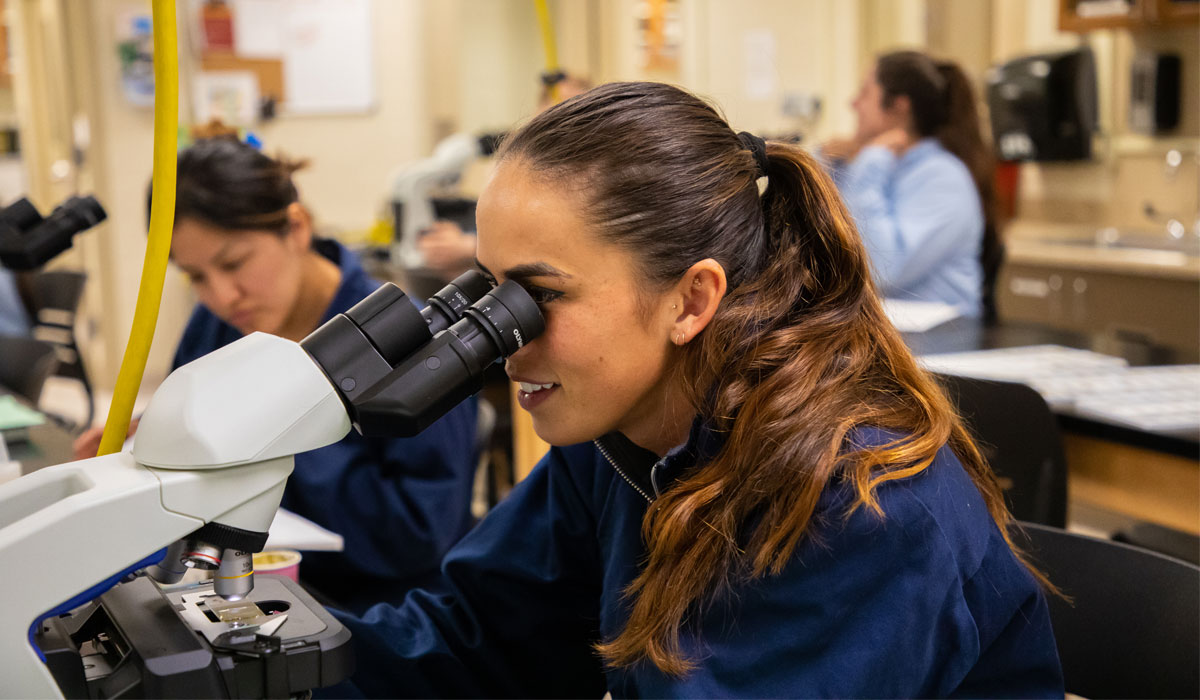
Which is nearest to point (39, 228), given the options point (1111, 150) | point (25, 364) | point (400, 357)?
point (400, 357)

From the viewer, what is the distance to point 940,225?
117 inches

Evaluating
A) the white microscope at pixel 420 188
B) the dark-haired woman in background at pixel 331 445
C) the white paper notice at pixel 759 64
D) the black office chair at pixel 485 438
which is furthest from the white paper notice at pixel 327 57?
the dark-haired woman in background at pixel 331 445

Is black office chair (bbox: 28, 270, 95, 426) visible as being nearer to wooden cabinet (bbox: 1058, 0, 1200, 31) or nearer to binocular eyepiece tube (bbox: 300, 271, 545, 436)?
binocular eyepiece tube (bbox: 300, 271, 545, 436)

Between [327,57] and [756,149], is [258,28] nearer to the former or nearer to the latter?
[327,57]

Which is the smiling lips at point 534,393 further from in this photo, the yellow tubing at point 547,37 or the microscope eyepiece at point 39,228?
the yellow tubing at point 547,37

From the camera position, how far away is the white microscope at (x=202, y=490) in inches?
24.4

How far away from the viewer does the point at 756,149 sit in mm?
1022

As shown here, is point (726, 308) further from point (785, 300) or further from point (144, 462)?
point (144, 462)

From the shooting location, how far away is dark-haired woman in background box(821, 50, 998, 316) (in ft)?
9.80

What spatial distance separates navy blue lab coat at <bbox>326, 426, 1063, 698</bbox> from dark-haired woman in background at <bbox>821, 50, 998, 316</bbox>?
1.95m

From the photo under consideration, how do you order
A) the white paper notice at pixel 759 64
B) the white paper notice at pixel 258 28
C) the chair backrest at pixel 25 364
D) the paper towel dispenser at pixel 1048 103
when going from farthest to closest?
the white paper notice at pixel 759 64
the white paper notice at pixel 258 28
the paper towel dispenser at pixel 1048 103
the chair backrest at pixel 25 364

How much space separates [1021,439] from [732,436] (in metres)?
0.88

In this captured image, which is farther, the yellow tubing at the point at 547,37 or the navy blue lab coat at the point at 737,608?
the yellow tubing at the point at 547,37

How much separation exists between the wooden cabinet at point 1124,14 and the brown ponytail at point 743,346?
12.0ft
